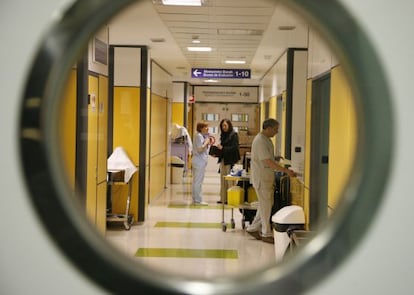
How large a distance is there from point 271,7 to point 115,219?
3920 mm

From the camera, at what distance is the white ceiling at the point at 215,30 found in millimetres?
5945

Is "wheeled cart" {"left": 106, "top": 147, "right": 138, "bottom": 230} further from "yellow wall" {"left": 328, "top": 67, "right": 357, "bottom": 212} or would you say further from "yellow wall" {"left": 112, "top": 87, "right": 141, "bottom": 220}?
"yellow wall" {"left": 328, "top": 67, "right": 357, "bottom": 212}

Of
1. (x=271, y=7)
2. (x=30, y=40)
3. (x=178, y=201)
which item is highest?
(x=271, y=7)

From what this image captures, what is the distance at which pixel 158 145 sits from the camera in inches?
437

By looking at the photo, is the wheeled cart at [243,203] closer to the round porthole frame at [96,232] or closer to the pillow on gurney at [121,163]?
the pillow on gurney at [121,163]

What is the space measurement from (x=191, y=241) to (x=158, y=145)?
13.4 ft

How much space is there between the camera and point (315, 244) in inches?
73.2

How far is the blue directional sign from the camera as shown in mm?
11953

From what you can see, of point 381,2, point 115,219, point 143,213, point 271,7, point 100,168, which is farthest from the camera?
point 143,213

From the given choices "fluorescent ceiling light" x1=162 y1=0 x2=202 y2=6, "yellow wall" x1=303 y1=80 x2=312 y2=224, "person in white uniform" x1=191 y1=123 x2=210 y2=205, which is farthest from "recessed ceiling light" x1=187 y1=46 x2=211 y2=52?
"yellow wall" x1=303 y1=80 x2=312 y2=224

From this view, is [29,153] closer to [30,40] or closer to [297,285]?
[30,40]

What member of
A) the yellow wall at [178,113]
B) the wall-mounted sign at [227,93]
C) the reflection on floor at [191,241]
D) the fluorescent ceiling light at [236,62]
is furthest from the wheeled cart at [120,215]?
the wall-mounted sign at [227,93]

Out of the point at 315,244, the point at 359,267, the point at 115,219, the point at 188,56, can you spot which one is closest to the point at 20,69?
the point at 315,244

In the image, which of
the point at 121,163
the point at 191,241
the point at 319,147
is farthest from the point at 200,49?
the point at 319,147
